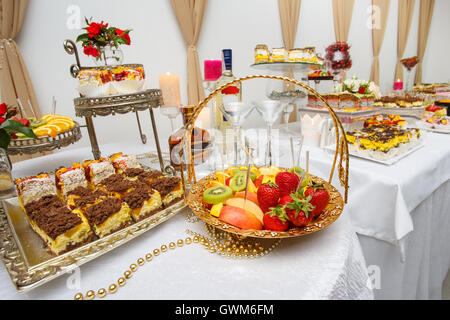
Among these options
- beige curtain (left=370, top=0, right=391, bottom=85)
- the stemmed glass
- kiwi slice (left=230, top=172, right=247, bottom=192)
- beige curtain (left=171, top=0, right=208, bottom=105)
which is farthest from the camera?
beige curtain (left=370, top=0, right=391, bottom=85)

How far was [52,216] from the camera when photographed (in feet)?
1.80

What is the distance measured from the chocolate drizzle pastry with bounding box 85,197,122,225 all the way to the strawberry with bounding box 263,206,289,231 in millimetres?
360

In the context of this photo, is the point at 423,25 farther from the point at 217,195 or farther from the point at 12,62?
the point at 12,62

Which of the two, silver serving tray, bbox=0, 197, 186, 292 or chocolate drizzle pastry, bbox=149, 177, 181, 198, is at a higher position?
chocolate drizzle pastry, bbox=149, 177, 181, 198

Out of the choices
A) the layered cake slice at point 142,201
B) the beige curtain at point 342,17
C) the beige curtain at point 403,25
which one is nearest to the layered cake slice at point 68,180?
the layered cake slice at point 142,201

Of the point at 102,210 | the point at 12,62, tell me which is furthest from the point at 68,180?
the point at 12,62

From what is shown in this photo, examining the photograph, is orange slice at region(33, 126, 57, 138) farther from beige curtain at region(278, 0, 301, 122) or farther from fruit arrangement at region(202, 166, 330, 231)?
beige curtain at region(278, 0, 301, 122)

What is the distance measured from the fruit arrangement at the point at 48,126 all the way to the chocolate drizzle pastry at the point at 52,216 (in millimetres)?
408

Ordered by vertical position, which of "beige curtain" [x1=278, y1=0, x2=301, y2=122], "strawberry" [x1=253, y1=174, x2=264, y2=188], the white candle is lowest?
"strawberry" [x1=253, y1=174, x2=264, y2=188]

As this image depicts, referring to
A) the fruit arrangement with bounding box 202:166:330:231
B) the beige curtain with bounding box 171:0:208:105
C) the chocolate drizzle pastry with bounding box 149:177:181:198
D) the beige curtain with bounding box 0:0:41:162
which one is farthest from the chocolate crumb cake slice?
the beige curtain with bounding box 171:0:208:105

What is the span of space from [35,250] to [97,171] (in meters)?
0.32

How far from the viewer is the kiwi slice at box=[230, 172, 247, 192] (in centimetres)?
66
